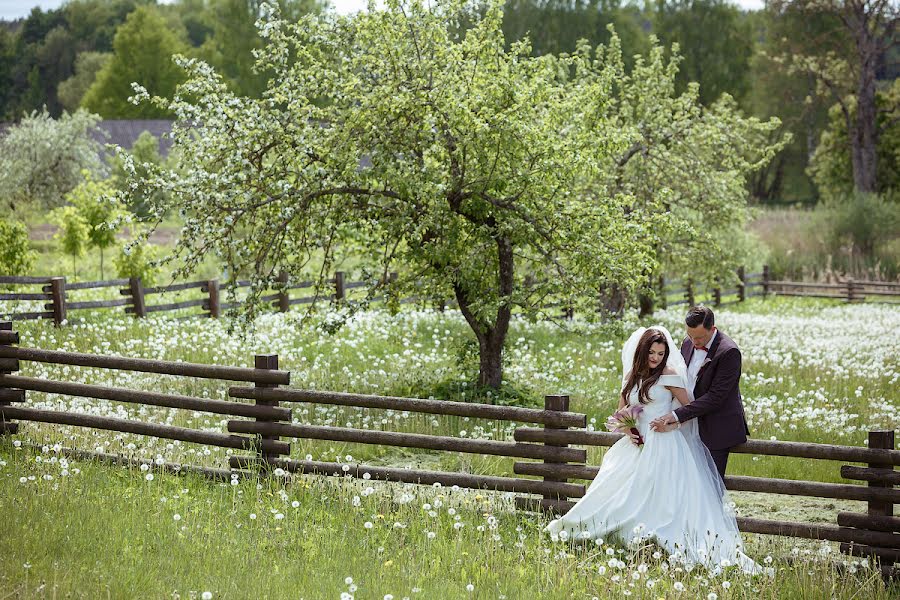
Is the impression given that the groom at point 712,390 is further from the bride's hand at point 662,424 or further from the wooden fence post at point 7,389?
the wooden fence post at point 7,389

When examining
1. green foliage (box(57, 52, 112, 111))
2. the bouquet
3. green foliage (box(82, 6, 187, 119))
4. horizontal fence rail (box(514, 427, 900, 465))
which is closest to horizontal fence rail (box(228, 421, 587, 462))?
horizontal fence rail (box(514, 427, 900, 465))

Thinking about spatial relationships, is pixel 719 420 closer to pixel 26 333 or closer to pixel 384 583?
pixel 384 583

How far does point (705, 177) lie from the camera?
23953 millimetres

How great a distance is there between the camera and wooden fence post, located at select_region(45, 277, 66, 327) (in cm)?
2075

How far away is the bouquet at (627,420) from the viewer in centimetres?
844

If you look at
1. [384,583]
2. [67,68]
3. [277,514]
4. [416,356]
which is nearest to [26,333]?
[416,356]

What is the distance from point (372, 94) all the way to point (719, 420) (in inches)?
311

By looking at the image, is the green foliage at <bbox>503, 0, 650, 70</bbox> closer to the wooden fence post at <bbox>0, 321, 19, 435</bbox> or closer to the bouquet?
the wooden fence post at <bbox>0, 321, 19, 435</bbox>

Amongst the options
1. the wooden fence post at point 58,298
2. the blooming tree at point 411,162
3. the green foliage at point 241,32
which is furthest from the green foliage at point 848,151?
the wooden fence post at point 58,298

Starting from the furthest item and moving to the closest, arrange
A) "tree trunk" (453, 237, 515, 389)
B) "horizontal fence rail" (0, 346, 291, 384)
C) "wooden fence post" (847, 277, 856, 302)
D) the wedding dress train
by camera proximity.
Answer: "wooden fence post" (847, 277, 856, 302)
"tree trunk" (453, 237, 515, 389)
"horizontal fence rail" (0, 346, 291, 384)
the wedding dress train

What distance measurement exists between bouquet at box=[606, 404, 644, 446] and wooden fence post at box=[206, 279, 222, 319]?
17284mm

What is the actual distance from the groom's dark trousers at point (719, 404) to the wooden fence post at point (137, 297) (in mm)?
17278

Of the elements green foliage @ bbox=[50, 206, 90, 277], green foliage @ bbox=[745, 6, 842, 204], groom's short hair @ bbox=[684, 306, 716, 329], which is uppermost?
green foliage @ bbox=[745, 6, 842, 204]

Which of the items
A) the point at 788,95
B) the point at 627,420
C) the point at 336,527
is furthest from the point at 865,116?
the point at 336,527
